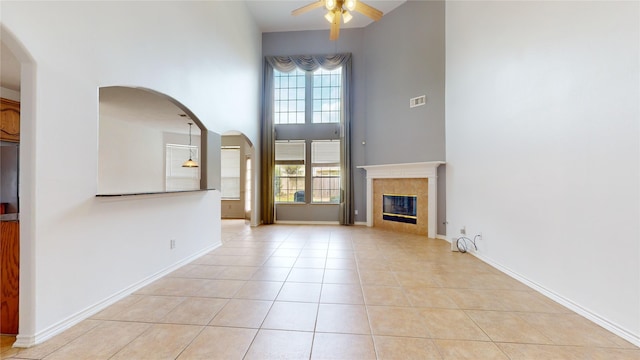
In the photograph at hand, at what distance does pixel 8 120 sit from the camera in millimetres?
3488

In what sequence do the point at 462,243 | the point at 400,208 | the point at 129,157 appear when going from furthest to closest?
the point at 129,157
the point at 400,208
the point at 462,243

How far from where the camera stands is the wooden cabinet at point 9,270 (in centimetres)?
190

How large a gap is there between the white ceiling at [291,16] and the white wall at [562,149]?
2.80 m

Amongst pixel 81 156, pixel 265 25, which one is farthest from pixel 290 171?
pixel 81 156

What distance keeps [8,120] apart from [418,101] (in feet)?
22.9

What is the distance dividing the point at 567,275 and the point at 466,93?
10.1 feet

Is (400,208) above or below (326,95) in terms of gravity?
below

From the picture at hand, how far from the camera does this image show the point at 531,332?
2.03 meters

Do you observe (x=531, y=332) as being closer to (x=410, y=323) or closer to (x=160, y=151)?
(x=410, y=323)

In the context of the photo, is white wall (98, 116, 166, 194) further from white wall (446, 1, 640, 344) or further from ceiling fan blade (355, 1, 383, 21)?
white wall (446, 1, 640, 344)

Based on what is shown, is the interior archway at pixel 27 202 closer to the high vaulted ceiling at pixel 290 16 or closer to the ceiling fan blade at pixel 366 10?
the ceiling fan blade at pixel 366 10

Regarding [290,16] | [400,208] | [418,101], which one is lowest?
[400,208]

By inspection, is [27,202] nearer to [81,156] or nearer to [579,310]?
[81,156]

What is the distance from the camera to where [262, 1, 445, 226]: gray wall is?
5.45 m
